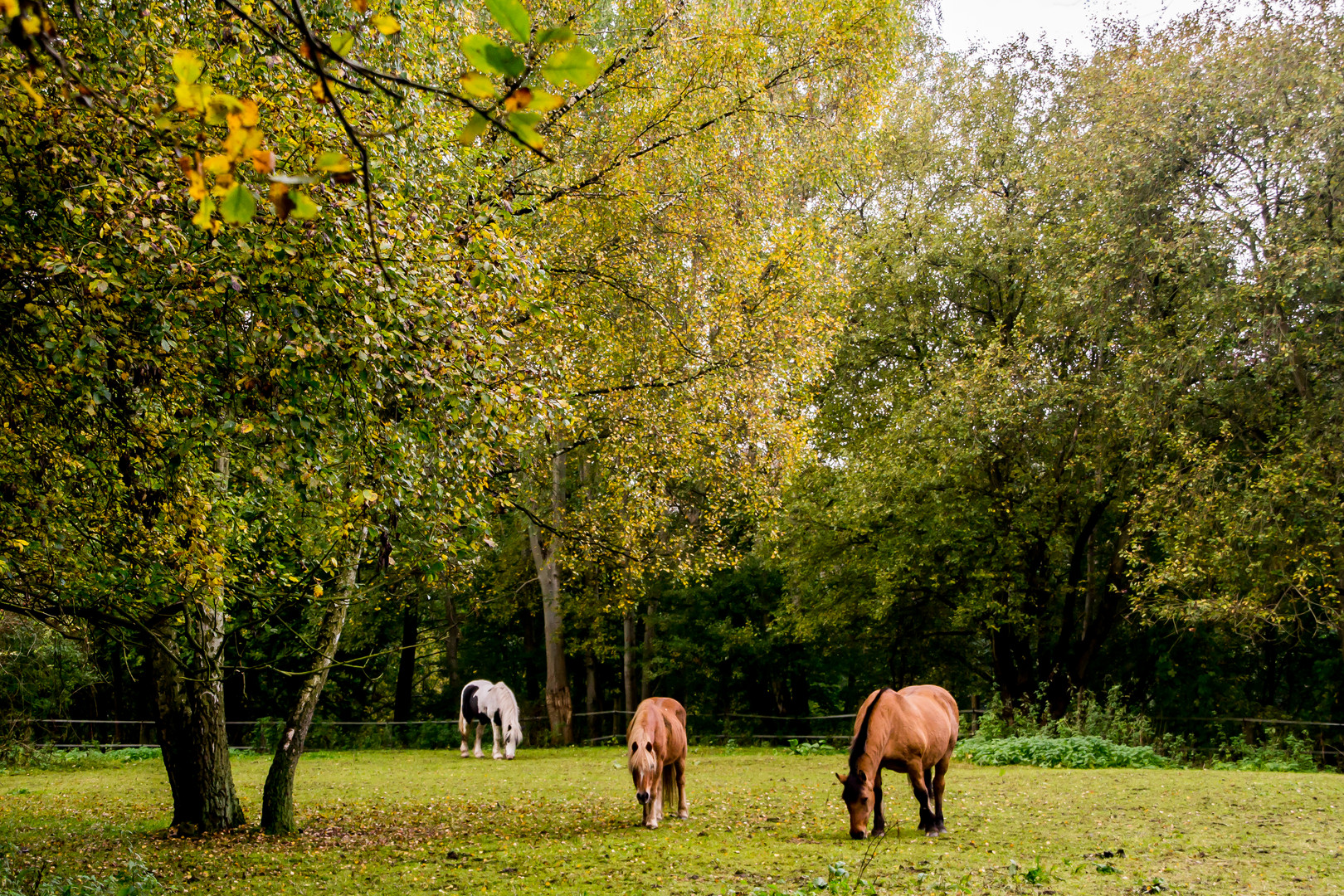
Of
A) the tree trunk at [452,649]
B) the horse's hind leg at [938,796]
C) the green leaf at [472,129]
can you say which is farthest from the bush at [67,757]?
the green leaf at [472,129]

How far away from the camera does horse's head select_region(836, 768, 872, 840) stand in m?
8.47

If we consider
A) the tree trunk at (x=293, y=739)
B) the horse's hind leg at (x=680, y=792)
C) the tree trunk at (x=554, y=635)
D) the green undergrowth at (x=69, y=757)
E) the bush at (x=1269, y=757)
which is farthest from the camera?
the tree trunk at (x=554, y=635)

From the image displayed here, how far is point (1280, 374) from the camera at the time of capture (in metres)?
16.2

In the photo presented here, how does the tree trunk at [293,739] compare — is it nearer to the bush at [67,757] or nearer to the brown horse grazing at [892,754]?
the brown horse grazing at [892,754]

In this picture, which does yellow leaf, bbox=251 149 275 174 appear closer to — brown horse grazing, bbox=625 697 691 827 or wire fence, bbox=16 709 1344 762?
brown horse grazing, bbox=625 697 691 827

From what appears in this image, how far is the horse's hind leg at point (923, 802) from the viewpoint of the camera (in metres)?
8.73

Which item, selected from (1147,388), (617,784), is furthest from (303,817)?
(1147,388)

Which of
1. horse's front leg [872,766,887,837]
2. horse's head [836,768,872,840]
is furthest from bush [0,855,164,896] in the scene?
horse's front leg [872,766,887,837]

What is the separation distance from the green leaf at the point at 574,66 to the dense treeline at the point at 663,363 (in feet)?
0.04

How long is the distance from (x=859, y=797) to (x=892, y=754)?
1.69ft

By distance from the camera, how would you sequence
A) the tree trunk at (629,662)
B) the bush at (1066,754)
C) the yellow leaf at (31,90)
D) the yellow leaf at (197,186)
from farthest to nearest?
the tree trunk at (629,662) → the bush at (1066,754) → the yellow leaf at (31,90) → the yellow leaf at (197,186)

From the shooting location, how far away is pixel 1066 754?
54.6 ft

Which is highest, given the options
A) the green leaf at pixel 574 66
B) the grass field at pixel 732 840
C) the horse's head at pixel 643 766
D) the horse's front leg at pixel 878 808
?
the green leaf at pixel 574 66

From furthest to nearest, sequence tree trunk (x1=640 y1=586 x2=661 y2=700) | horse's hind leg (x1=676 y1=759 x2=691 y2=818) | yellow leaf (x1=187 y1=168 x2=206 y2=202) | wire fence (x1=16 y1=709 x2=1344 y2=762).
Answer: tree trunk (x1=640 y1=586 x2=661 y2=700) → wire fence (x1=16 y1=709 x2=1344 y2=762) → horse's hind leg (x1=676 y1=759 x2=691 y2=818) → yellow leaf (x1=187 y1=168 x2=206 y2=202)
